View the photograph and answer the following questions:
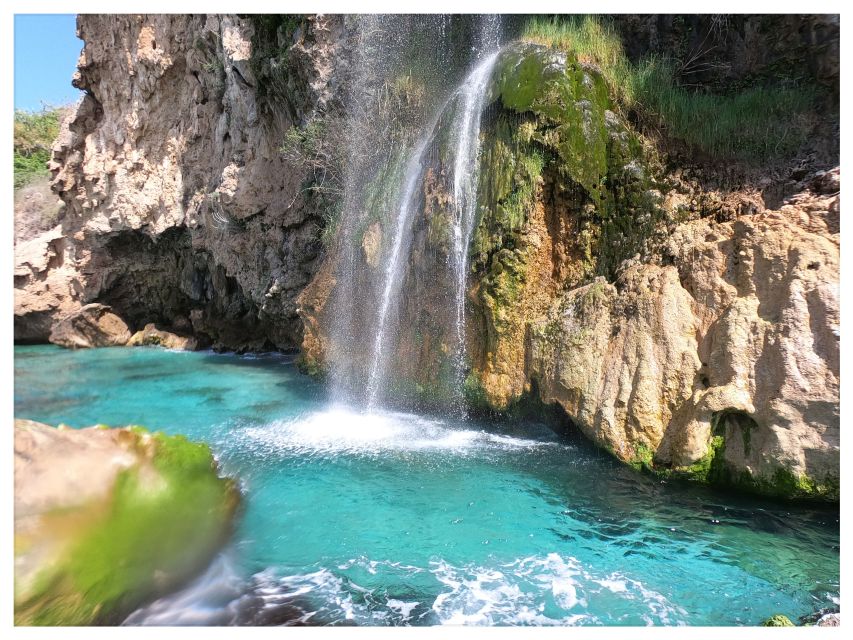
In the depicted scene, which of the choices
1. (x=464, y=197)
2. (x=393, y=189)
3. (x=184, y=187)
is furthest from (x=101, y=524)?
(x=184, y=187)

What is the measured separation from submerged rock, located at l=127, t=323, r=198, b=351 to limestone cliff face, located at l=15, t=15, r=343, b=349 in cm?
46

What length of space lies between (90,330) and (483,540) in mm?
17678

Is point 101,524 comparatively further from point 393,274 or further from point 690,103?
point 690,103

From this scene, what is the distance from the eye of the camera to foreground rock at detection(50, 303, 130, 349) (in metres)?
17.0

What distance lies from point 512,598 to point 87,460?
3185 mm

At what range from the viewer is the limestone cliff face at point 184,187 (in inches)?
504

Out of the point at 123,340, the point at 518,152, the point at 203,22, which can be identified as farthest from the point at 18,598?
the point at 123,340

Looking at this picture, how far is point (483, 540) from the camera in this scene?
4391 mm

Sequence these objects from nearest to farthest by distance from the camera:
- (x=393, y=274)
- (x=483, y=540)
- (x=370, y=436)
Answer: (x=483, y=540) → (x=370, y=436) → (x=393, y=274)

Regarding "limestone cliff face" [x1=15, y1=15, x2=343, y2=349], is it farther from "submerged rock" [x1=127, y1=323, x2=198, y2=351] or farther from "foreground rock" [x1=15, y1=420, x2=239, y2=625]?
"foreground rock" [x1=15, y1=420, x2=239, y2=625]

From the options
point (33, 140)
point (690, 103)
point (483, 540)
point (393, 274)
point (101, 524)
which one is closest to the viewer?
point (101, 524)

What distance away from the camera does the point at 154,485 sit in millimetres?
4156

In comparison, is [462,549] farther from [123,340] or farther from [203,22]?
[123,340]

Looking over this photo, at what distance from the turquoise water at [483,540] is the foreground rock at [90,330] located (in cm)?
1133
